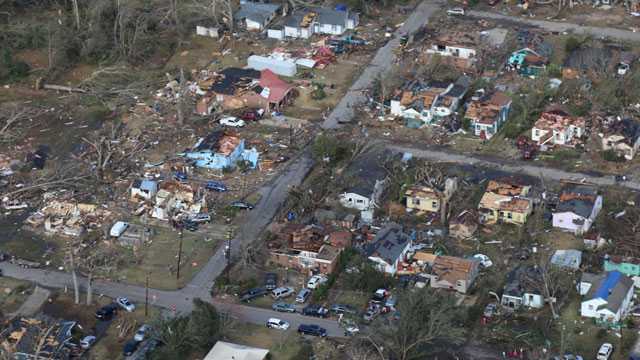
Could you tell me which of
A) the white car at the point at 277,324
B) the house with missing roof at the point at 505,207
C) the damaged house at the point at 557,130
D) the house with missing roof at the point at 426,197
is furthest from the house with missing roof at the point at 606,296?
the damaged house at the point at 557,130

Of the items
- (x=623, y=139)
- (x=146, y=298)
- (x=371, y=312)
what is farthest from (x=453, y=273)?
(x=623, y=139)

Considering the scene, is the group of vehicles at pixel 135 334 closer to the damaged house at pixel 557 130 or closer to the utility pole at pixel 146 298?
the utility pole at pixel 146 298

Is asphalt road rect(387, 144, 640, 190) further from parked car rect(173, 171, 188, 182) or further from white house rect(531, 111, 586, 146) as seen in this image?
parked car rect(173, 171, 188, 182)

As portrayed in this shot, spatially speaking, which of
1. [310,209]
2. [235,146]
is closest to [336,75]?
[235,146]

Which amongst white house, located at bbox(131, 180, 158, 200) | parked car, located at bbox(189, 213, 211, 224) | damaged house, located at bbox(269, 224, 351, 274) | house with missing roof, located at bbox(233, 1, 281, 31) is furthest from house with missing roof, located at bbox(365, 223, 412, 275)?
house with missing roof, located at bbox(233, 1, 281, 31)

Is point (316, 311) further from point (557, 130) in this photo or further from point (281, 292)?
point (557, 130)

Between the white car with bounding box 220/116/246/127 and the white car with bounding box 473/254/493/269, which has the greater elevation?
the white car with bounding box 473/254/493/269

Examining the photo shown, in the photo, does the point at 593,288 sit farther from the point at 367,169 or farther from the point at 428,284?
the point at 367,169
